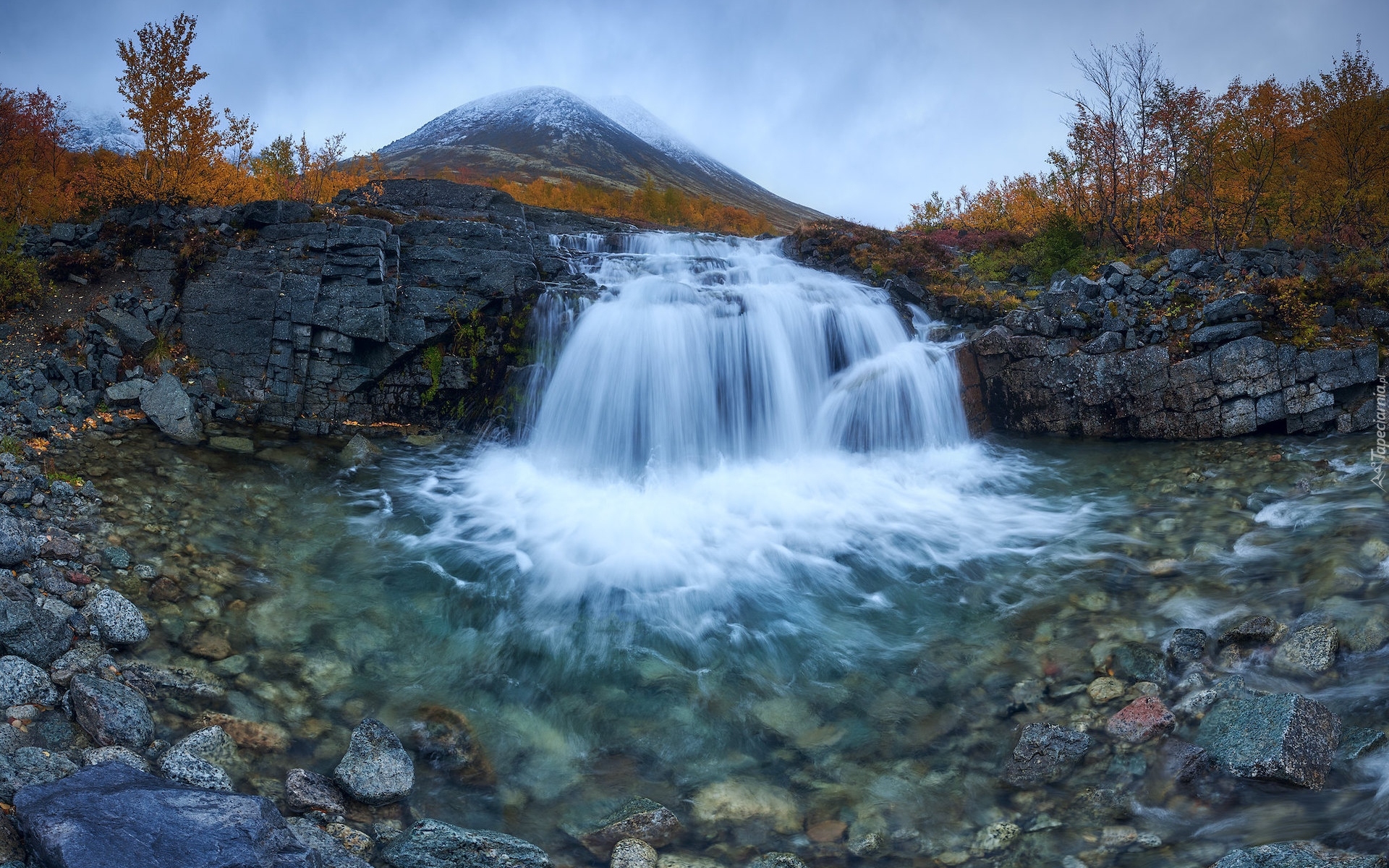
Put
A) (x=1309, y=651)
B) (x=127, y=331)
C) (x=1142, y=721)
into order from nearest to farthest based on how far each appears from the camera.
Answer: (x=1142, y=721) < (x=1309, y=651) < (x=127, y=331)

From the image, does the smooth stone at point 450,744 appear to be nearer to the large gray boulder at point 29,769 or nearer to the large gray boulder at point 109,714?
the large gray boulder at point 109,714

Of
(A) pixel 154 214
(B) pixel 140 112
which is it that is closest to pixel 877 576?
(A) pixel 154 214

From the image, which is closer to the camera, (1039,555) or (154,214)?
(1039,555)

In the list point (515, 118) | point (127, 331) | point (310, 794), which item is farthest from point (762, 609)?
point (515, 118)

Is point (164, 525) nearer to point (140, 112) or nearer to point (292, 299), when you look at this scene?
point (292, 299)

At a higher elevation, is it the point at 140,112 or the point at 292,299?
the point at 140,112

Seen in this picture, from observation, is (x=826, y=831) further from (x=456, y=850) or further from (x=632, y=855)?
(x=456, y=850)

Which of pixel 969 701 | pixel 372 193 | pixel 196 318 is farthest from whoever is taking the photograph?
pixel 372 193

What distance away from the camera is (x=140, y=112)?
12961 mm

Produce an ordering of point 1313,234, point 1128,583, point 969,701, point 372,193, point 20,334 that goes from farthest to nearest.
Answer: point 372,193 → point 1313,234 → point 20,334 → point 1128,583 → point 969,701

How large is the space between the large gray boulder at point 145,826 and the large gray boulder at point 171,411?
853 cm

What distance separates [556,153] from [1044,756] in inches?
4201

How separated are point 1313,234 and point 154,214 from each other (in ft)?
81.5

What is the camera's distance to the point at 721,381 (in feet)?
Result: 46.4
